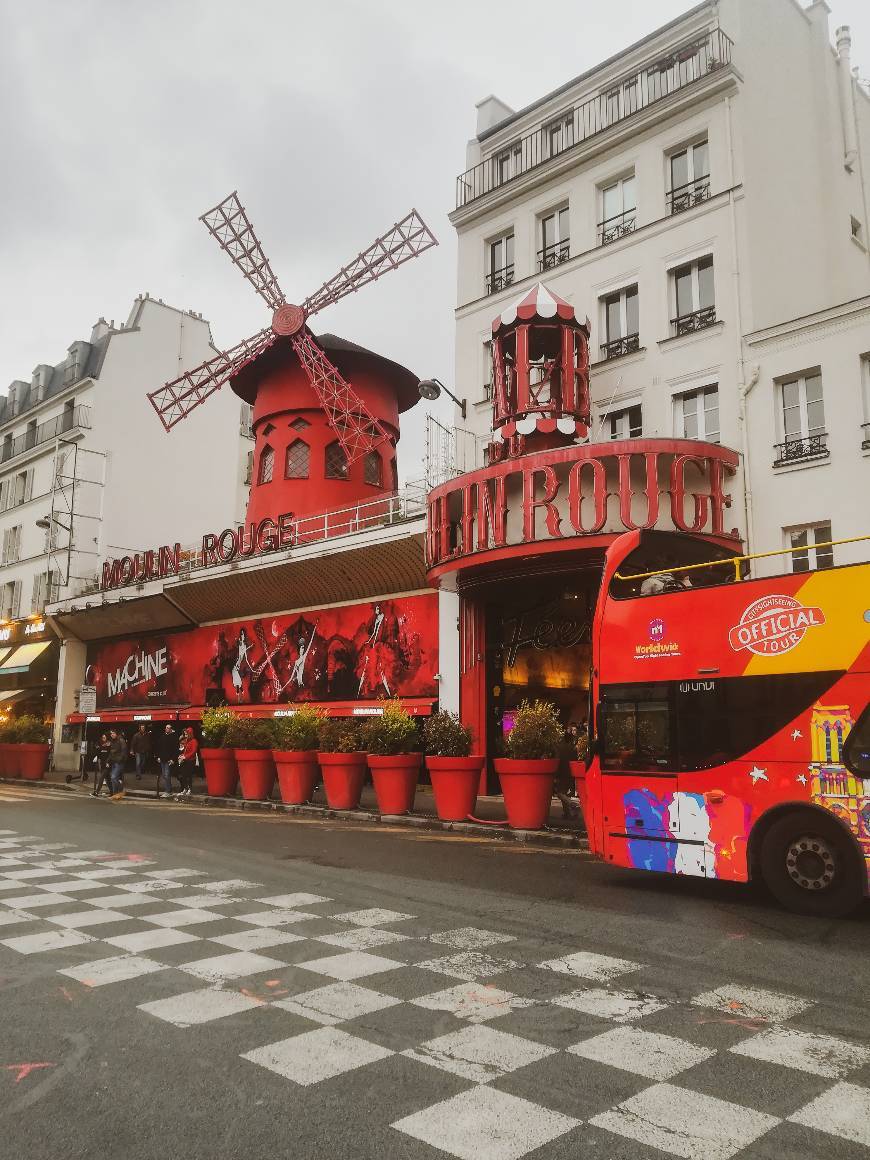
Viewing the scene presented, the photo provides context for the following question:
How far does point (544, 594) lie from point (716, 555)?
812cm

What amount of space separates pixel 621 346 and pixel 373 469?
468 inches

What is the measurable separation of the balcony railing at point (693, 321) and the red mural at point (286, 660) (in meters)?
7.61

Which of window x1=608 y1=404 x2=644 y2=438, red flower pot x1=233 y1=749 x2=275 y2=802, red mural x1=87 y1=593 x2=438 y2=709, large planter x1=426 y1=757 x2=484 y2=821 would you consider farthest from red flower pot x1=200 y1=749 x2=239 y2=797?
window x1=608 y1=404 x2=644 y2=438

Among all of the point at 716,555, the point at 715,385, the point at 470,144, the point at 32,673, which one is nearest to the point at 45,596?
the point at 32,673

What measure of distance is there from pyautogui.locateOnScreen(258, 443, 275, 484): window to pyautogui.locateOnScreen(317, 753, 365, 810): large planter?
13.6 metres

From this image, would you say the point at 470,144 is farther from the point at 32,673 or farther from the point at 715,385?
the point at 32,673

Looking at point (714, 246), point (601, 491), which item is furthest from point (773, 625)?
point (714, 246)

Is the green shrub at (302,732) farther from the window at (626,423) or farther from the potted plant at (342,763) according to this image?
the window at (626,423)

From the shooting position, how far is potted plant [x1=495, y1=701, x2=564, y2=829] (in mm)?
12078

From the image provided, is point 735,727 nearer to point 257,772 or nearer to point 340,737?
point 340,737

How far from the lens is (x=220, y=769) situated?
17906 mm

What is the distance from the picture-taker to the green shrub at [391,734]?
14180mm

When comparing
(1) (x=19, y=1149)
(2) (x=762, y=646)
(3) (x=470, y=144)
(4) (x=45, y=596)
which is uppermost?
(3) (x=470, y=144)

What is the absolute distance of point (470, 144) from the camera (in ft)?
68.5
